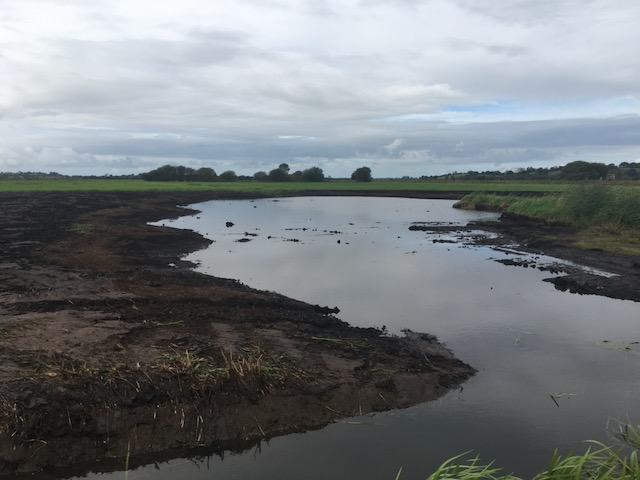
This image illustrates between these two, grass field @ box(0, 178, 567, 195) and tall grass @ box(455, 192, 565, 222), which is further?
grass field @ box(0, 178, 567, 195)

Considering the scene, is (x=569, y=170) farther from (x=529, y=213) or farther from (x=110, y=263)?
(x=110, y=263)

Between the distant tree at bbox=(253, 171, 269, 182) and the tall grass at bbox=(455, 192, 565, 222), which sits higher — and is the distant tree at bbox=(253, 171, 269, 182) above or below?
above

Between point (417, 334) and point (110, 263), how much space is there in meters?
10.9

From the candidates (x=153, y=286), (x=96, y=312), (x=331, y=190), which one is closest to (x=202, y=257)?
(x=153, y=286)

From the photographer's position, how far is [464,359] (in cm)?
932

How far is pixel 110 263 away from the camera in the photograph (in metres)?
16.0

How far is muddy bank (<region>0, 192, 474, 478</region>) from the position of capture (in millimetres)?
6102

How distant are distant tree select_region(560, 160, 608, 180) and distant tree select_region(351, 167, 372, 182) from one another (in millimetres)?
45528

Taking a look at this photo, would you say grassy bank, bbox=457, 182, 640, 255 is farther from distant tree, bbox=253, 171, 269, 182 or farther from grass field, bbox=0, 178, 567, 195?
distant tree, bbox=253, 171, 269, 182

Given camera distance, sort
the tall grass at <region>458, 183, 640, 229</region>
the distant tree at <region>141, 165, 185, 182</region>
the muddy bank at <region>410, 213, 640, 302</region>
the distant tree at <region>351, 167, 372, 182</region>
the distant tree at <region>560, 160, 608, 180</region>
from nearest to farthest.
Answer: the muddy bank at <region>410, 213, 640, 302</region> → the tall grass at <region>458, 183, 640, 229</region> → the distant tree at <region>560, 160, 608, 180</region> → the distant tree at <region>141, 165, 185, 182</region> → the distant tree at <region>351, 167, 372, 182</region>

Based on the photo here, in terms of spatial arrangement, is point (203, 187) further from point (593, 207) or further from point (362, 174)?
point (593, 207)

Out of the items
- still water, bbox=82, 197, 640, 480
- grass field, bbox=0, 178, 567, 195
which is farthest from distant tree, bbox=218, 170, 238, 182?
still water, bbox=82, 197, 640, 480

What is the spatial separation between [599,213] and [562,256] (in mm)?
10950

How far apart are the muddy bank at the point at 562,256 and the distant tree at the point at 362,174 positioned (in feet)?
295
